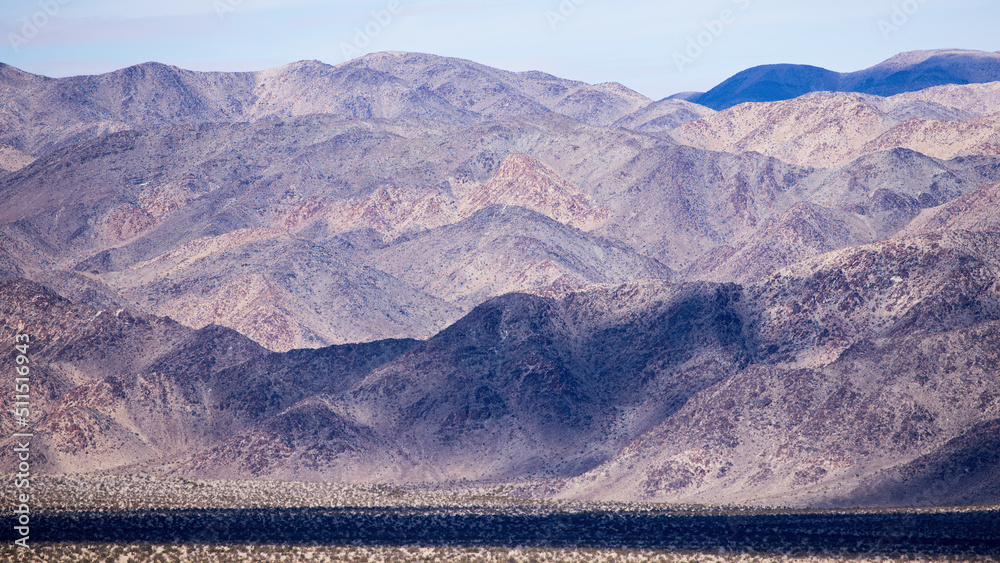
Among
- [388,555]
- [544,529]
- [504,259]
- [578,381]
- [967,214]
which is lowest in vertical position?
[544,529]

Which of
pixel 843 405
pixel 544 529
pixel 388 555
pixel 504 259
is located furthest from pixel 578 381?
pixel 504 259

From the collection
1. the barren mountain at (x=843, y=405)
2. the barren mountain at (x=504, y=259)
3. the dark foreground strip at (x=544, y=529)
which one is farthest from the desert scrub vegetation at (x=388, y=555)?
the barren mountain at (x=504, y=259)

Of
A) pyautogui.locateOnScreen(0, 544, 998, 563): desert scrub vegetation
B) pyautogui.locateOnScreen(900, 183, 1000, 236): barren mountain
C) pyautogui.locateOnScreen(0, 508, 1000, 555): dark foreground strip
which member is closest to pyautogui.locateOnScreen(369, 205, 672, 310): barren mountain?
pyautogui.locateOnScreen(900, 183, 1000, 236): barren mountain

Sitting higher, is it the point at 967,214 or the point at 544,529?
the point at 967,214

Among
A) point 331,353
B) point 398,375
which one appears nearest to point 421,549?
point 398,375

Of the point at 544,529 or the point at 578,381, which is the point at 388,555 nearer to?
the point at 544,529

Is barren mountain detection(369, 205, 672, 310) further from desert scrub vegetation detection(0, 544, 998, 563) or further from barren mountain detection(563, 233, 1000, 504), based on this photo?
desert scrub vegetation detection(0, 544, 998, 563)

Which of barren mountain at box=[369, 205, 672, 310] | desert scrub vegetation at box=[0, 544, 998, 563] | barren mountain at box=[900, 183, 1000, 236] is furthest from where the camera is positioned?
barren mountain at box=[369, 205, 672, 310]
